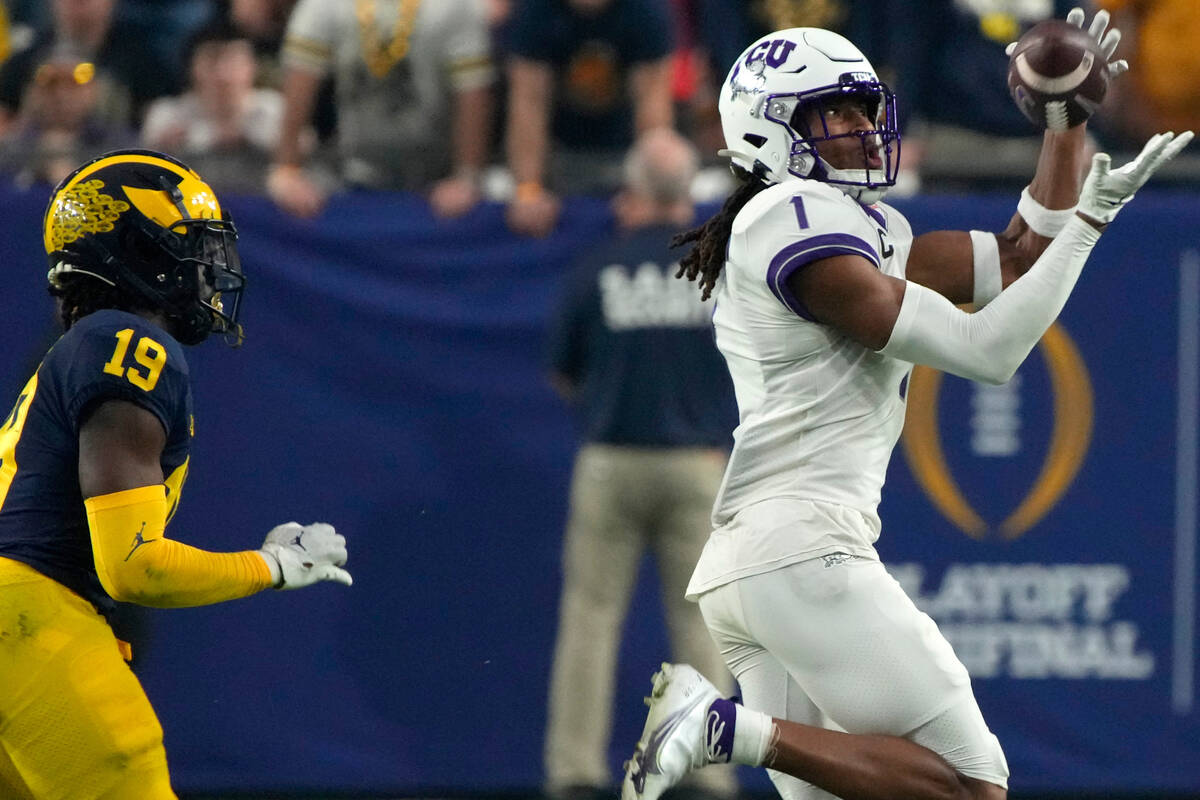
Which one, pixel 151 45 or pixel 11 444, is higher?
pixel 151 45

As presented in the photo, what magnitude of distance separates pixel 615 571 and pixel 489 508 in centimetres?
54

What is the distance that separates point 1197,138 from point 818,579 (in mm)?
3878

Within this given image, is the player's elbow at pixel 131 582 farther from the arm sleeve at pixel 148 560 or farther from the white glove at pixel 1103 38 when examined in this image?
the white glove at pixel 1103 38

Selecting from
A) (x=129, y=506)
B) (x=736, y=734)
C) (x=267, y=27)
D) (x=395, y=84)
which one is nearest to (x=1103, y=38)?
(x=736, y=734)

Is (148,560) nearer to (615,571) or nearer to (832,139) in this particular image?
(832,139)

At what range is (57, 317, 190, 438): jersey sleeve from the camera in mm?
3393

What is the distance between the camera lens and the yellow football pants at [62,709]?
11.2ft

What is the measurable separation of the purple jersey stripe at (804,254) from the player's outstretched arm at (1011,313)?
125mm

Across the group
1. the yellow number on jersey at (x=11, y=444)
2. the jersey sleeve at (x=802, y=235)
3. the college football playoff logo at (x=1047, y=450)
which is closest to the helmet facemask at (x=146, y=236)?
the yellow number on jersey at (x=11, y=444)

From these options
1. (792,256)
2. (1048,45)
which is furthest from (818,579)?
(1048,45)

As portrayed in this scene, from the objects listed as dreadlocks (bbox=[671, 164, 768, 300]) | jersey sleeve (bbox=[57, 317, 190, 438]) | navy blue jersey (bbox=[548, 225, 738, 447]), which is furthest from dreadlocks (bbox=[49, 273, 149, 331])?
navy blue jersey (bbox=[548, 225, 738, 447])

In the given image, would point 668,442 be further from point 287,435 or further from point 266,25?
point 266,25

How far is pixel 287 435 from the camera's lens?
20.9 feet

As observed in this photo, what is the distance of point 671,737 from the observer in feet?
12.0
